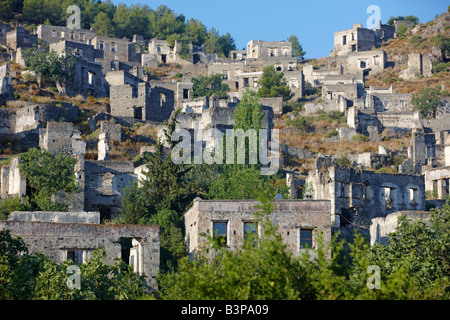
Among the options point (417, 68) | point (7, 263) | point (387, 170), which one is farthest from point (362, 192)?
point (417, 68)

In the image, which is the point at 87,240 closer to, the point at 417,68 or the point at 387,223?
the point at 387,223

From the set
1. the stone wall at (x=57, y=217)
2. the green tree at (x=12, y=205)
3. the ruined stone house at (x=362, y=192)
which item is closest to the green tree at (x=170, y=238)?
the stone wall at (x=57, y=217)

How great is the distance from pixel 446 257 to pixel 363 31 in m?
84.2

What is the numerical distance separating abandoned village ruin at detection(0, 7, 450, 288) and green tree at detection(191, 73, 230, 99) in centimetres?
86

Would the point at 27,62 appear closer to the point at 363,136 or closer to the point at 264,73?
the point at 264,73

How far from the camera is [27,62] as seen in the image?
2945 inches

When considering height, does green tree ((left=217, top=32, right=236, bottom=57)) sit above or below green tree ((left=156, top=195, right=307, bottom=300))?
above

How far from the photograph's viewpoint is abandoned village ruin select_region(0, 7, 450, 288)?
3538 cm

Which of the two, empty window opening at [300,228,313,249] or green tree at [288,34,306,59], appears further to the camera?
green tree at [288,34,306,59]

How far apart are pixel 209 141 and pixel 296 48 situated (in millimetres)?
58132

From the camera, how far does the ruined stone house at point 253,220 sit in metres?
35.3

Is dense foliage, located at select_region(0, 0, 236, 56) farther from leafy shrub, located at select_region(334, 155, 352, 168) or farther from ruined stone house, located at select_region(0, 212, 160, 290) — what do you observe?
ruined stone house, located at select_region(0, 212, 160, 290)

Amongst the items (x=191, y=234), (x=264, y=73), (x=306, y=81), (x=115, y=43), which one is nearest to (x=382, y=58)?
(x=306, y=81)

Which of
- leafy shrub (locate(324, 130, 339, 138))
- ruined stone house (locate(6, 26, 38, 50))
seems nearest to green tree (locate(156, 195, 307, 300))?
leafy shrub (locate(324, 130, 339, 138))
